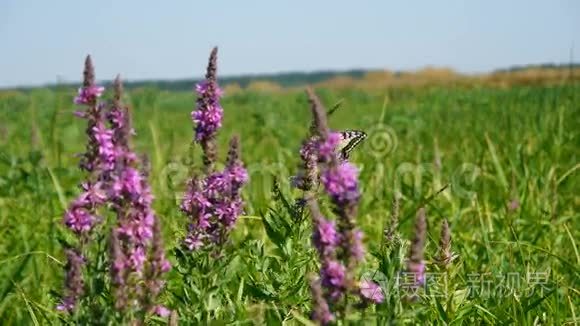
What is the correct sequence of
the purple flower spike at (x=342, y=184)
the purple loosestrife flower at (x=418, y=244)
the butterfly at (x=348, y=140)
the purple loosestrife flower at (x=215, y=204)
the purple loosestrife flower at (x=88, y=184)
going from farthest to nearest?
the butterfly at (x=348, y=140) < the purple loosestrife flower at (x=215, y=204) < the purple loosestrife flower at (x=88, y=184) < the purple loosestrife flower at (x=418, y=244) < the purple flower spike at (x=342, y=184)

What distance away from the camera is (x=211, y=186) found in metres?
2.36

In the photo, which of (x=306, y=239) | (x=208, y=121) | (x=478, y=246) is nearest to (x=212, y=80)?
(x=208, y=121)

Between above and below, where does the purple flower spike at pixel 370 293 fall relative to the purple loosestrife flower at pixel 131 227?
below

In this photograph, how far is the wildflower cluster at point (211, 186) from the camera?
231cm

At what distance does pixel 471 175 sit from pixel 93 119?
4.50 meters

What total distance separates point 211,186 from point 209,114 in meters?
0.25

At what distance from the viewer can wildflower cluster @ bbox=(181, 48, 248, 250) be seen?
7.58ft

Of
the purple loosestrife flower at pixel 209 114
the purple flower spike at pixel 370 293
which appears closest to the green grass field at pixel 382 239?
the purple flower spike at pixel 370 293

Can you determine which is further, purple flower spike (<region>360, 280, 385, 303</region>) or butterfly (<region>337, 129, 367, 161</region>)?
butterfly (<region>337, 129, 367, 161</region>)

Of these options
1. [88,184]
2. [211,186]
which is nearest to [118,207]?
[88,184]

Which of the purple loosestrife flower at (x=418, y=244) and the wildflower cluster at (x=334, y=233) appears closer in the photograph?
the wildflower cluster at (x=334, y=233)

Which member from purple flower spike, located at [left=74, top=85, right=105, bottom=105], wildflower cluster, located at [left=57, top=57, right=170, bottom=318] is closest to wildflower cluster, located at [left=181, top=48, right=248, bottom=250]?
wildflower cluster, located at [left=57, top=57, right=170, bottom=318]

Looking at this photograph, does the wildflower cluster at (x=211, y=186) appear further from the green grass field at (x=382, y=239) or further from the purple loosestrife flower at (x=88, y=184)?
the purple loosestrife flower at (x=88, y=184)

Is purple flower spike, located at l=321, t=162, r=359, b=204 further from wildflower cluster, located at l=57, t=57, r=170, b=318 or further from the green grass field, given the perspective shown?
wildflower cluster, located at l=57, t=57, r=170, b=318
